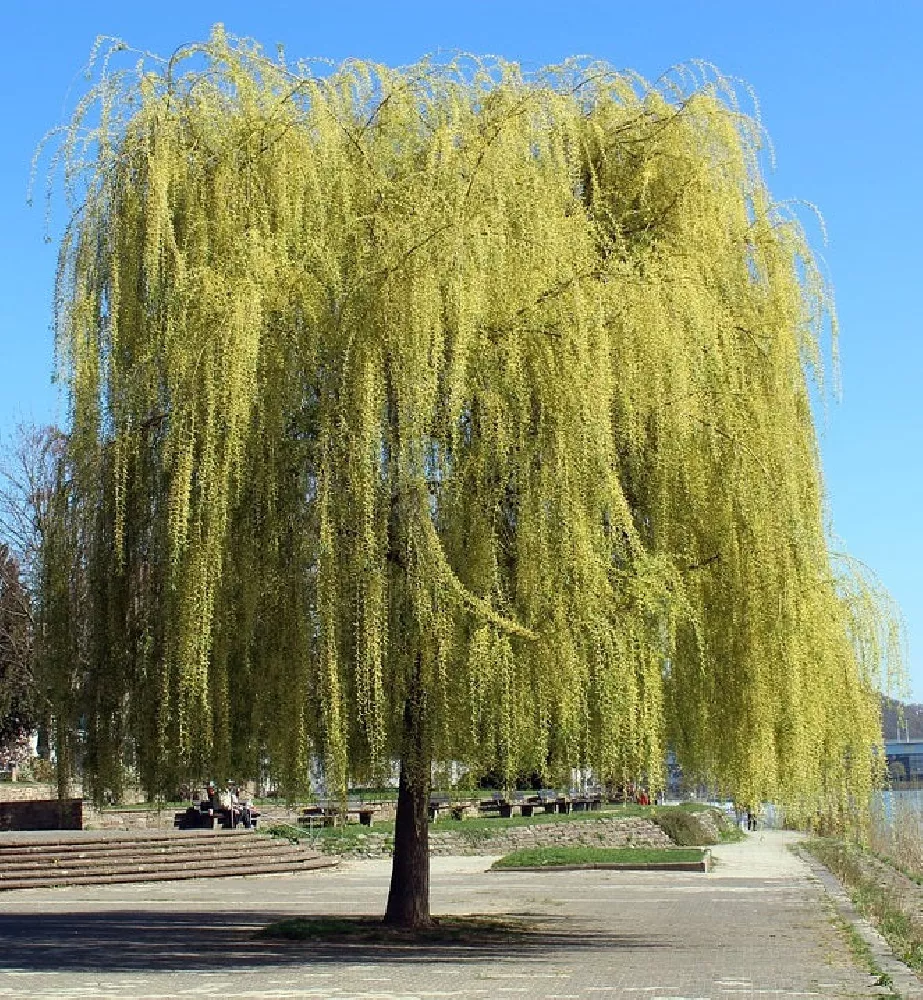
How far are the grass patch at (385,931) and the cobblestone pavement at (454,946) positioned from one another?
0.94 feet

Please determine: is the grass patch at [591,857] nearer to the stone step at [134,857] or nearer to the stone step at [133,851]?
the stone step at [134,857]

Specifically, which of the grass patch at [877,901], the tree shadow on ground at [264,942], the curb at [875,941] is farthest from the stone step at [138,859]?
the grass patch at [877,901]

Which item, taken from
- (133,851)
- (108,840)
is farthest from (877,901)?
(108,840)

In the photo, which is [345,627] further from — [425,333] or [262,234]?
[262,234]

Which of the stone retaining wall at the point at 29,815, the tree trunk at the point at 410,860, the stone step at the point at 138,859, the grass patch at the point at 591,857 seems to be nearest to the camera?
the tree trunk at the point at 410,860

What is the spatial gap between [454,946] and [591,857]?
17334 mm

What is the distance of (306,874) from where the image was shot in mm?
29469

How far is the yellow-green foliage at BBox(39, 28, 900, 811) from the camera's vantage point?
11.5m

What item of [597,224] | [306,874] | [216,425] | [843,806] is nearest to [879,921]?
[843,806]

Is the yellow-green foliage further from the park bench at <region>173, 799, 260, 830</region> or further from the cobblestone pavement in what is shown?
→ the park bench at <region>173, 799, 260, 830</region>

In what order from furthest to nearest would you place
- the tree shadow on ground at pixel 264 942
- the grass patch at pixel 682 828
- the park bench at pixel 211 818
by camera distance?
1. the grass patch at pixel 682 828
2. the park bench at pixel 211 818
3. the tree shadow on ground at pixel 264 942

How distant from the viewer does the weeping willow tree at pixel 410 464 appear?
1155 centimetres

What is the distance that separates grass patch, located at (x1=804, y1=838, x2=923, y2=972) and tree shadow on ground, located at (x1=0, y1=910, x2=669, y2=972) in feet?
8.47

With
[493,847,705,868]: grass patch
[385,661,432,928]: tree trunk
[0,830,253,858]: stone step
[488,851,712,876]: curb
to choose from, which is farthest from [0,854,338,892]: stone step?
[385,661,432,928]: tree trunk
